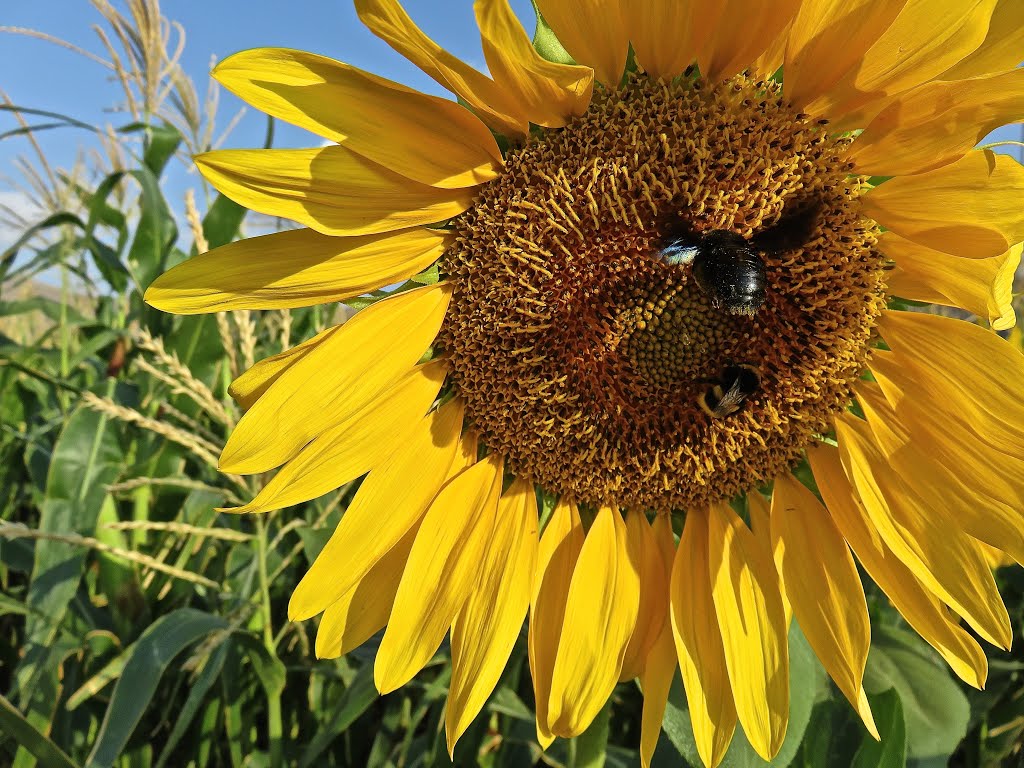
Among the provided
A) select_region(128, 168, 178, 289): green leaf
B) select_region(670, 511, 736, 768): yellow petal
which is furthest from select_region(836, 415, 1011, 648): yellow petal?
select_region(128, 168, 178, 289): green leaf

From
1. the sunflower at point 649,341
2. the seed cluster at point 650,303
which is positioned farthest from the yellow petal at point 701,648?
the seed cluster at point 650,303

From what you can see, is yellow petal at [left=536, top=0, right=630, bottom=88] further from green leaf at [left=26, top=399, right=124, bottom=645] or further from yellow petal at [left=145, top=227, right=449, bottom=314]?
green leaf at [left=26, top=399, right=124, bottom=645]

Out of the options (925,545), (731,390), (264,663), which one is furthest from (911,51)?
(264,663)

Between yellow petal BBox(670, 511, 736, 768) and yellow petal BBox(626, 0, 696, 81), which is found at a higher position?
yellow petal BBox(626, 0, 696, 81)

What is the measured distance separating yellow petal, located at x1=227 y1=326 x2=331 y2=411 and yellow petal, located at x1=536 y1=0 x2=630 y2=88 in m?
0.64

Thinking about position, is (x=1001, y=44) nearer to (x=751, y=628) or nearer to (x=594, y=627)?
(x=751, y=628)

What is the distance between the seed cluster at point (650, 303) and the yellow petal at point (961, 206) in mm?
71

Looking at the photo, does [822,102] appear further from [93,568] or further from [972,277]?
[93,568]

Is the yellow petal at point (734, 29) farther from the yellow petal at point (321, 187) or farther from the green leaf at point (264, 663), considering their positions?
the green leaf at point (264, 663)

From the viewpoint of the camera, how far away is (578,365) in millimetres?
1484

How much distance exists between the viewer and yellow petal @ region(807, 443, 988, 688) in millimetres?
1313

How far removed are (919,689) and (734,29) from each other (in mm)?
1520

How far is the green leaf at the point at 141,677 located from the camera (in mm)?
1455

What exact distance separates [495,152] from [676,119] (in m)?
0.33
